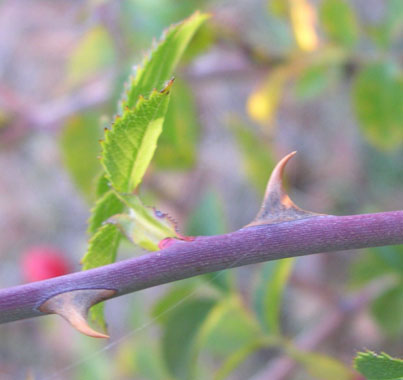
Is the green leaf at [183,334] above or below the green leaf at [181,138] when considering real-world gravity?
below

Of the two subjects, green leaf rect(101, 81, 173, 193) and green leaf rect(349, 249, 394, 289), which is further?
green leaf rect(349, 249, 394, 289)

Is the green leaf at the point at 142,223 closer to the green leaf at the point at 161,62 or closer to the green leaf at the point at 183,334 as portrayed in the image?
the green leaf at the point at 161,62

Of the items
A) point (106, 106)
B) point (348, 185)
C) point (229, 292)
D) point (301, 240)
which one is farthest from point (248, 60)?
point (301, 240)

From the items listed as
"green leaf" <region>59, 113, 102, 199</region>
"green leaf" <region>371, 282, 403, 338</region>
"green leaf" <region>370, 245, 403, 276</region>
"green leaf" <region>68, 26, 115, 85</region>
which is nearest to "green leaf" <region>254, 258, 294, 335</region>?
"green leaf" <region>370, 245, 403, 276</region>

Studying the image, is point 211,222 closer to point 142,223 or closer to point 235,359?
point 235,359

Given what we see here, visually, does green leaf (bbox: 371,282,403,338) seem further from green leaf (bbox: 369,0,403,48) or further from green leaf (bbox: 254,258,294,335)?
green leaf (bbox: 369,0,403,48)

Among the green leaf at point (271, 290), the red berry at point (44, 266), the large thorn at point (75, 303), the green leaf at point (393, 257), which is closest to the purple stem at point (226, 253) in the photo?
the large thorn at point (75, 303)
